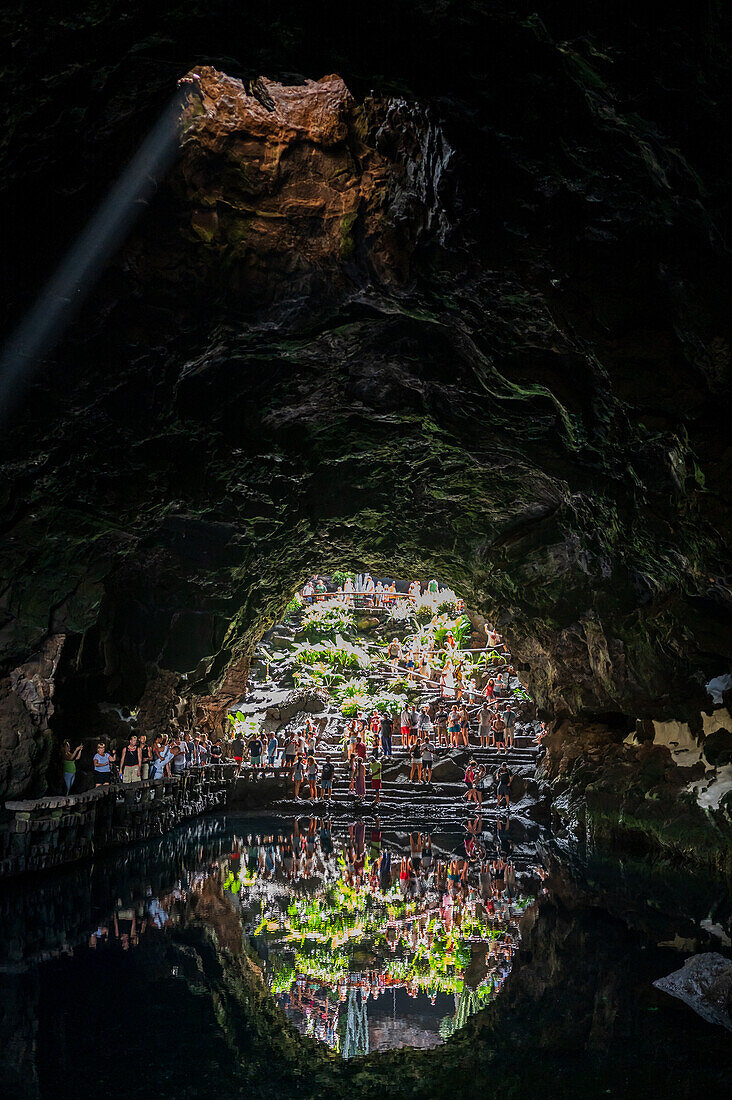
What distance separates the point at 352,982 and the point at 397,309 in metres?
7.30

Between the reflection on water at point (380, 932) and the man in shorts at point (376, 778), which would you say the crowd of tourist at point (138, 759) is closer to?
the reflection on water at point (380, 932)

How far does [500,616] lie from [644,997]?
14742 mm

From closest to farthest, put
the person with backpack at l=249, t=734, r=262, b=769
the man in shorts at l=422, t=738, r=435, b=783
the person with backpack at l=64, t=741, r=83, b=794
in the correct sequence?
the person with backpack at l=64, t=741, r=83, b=794 < the man in shorts at l=422, t=738, r=435, b=783 < the person with backpack at l=249, t=734, r=262, b=769

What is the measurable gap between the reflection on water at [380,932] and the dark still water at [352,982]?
0.10 ft

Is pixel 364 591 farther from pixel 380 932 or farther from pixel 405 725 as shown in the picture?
pixel 380 932

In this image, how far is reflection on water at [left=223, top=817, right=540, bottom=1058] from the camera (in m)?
6.32

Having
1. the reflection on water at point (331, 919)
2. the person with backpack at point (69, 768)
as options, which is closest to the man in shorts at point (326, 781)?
the reflection on water at point (331, 919)

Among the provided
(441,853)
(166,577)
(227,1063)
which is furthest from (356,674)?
(227,1063)

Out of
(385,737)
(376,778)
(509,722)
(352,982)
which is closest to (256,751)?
(385,737)

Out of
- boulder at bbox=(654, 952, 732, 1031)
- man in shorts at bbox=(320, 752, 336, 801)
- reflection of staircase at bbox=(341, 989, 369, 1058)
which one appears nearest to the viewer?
reflection of staircase at bbox=(341, 989, 369, 1058)

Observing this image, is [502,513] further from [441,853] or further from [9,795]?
[9,795]

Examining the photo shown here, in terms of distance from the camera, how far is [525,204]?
25.0 ft

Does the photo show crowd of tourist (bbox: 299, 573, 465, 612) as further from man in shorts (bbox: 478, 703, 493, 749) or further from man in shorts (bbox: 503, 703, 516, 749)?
man in shorts (bbox: 478, 703, 493, 749)

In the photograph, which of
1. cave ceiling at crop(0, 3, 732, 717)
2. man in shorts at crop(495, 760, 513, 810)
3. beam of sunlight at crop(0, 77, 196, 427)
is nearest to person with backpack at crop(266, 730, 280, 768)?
man in shorts at crop(495, 760, 513, 810)
